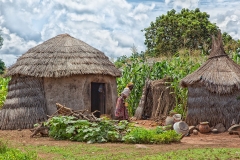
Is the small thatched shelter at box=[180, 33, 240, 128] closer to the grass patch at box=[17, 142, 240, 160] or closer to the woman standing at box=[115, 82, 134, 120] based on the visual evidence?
the woman standing at box=[115, 82, 134, 120]

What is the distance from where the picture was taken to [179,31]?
3559cm

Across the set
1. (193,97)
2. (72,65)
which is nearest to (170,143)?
(193,97)

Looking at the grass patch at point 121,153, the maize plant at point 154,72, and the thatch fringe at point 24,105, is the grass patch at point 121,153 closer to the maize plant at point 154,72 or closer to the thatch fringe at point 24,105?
the thatch fringe at point 24,105

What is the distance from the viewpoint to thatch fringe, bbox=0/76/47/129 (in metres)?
16.0

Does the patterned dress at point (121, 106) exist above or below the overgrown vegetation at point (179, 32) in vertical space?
below

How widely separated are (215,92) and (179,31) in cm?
2062

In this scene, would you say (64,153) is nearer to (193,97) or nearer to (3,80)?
(193,97)

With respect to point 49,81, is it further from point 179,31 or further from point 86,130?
point 179,31

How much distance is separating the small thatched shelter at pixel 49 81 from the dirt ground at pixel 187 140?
2.77ft

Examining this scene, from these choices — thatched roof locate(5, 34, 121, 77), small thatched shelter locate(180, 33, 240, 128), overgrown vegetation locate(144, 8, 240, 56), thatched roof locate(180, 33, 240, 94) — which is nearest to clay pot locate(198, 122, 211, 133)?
small thatched shelter locate(180, 33, 240, 128)

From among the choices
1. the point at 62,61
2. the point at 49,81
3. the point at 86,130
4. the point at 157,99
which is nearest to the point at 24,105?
the point at 49,81

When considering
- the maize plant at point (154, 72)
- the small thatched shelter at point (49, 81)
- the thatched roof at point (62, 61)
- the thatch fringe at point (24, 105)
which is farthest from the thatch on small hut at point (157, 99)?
the thatch fringe at point (24, 105)

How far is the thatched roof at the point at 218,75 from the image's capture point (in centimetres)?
1519

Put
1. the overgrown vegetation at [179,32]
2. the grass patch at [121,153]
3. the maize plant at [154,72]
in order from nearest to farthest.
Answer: the grass patch at [121,153]
the maize plant at [154,72]
the overgrown vegetation at [179,32]
